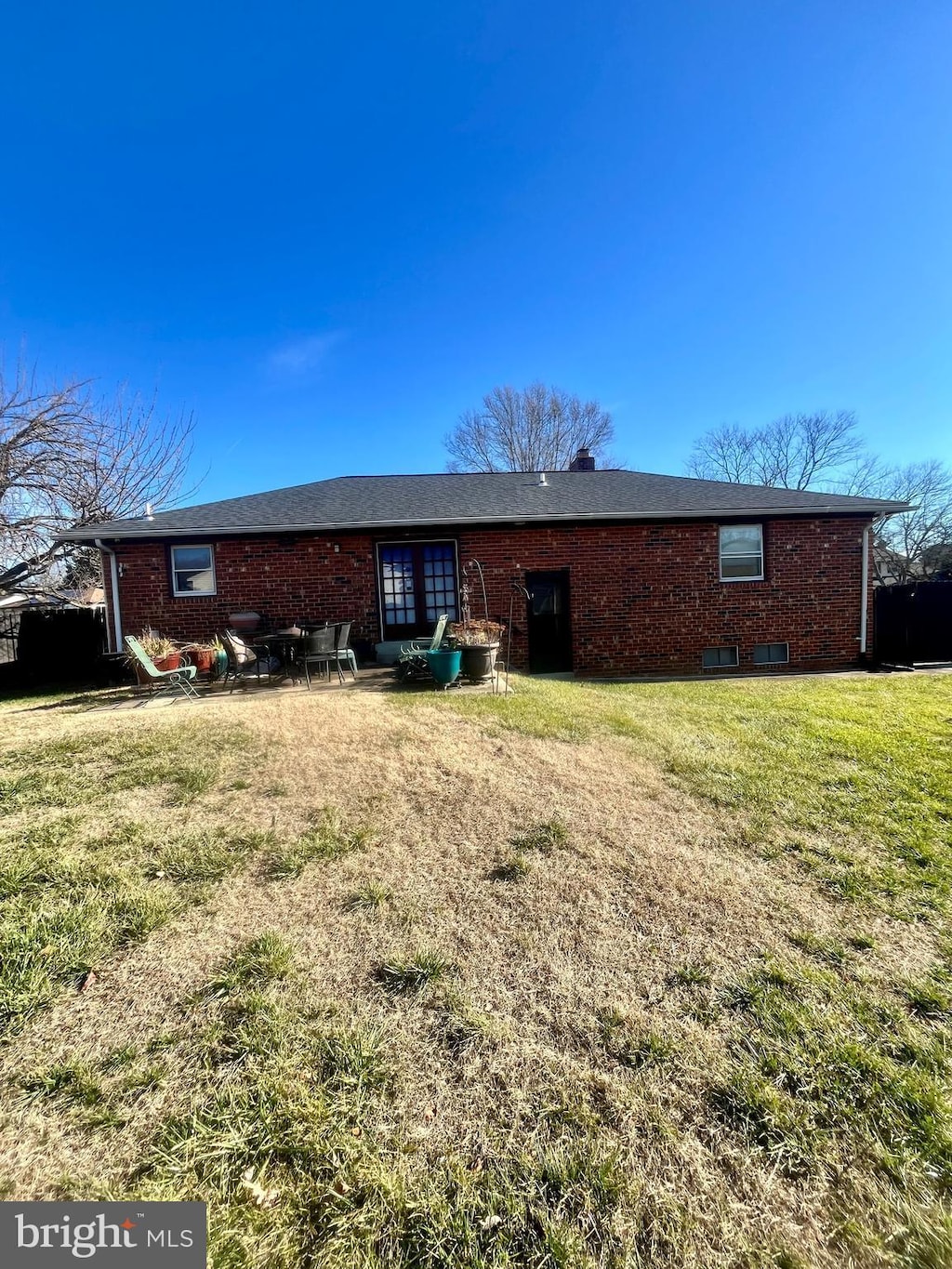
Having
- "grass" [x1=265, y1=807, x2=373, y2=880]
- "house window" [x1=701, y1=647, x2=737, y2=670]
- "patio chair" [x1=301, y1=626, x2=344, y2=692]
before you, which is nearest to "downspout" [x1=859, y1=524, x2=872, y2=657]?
"house window" [x1=701, y1=647, x2=737, y2=670]

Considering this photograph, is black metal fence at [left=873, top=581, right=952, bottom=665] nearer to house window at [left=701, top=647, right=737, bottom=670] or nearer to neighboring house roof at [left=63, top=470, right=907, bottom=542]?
neighboring house roof at [left=63, top=470, right=907, bottom=542]

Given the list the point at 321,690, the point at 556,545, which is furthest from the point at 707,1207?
the point at 556,545

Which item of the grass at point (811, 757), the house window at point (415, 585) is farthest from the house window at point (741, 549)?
the house window at point (415, 585)

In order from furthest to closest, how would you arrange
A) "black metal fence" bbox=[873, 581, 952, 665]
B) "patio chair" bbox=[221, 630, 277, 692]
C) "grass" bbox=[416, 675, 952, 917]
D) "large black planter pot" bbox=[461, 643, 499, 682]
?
1. "black metal fence" bbox=[873, 581, 952, 665]
2. "patio chair" bbox=[221, 630, 277, 692]
3. "large black planter pot" bbox=[461, 643, 499, 682]
4. "grass" bbox=[416, 675, 952, 917]

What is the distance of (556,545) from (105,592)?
877 cm

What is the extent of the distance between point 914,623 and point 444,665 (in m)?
11.8

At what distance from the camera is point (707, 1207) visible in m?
1.52

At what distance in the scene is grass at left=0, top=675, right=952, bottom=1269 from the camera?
4.98 feet

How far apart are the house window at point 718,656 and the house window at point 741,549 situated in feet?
4.95

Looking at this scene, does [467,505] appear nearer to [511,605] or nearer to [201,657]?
[511,605]

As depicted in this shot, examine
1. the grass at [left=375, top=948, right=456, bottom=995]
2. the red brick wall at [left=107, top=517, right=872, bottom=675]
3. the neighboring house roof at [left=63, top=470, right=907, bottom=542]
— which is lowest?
the grass at [left=375, top=948, right=456, bottom=995]

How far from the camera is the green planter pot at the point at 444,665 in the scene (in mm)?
7117
